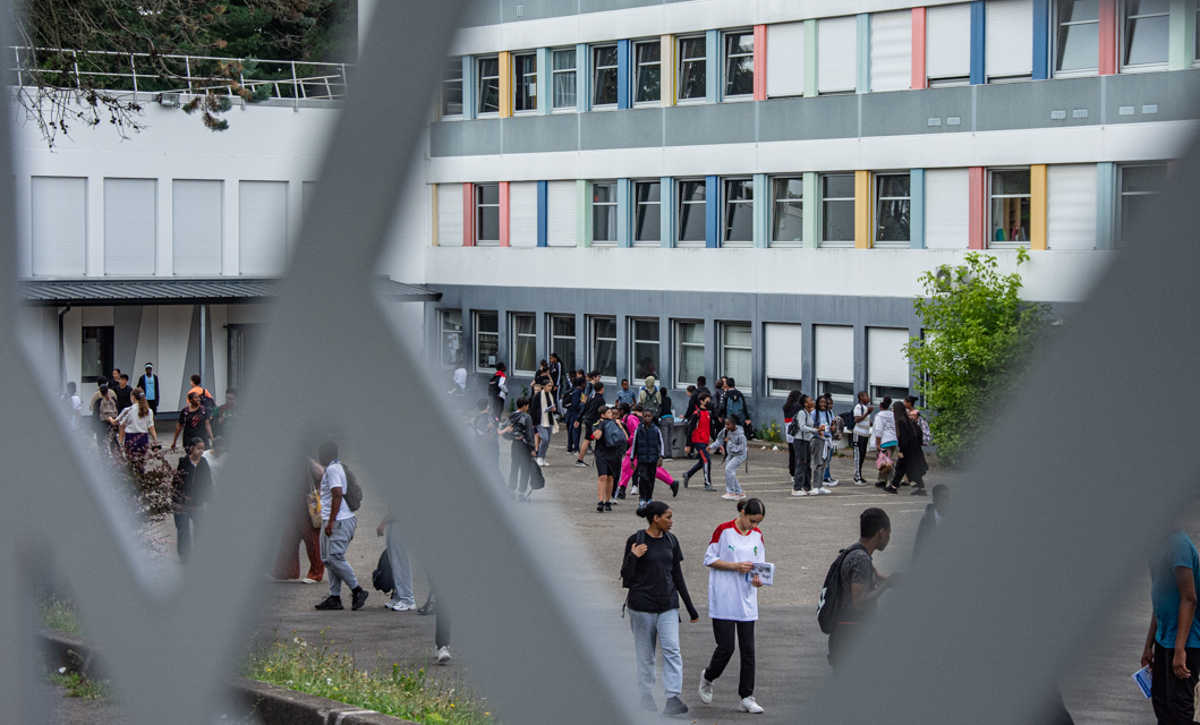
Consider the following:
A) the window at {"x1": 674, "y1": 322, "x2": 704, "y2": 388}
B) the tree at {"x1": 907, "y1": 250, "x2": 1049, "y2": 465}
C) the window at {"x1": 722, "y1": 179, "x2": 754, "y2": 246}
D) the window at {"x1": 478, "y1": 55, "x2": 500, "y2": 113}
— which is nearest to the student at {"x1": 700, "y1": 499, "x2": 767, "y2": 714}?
the window at {"x1": 674, "y1": 322, "x2": 704, "y2": 388}

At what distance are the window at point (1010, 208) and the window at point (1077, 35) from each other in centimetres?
12

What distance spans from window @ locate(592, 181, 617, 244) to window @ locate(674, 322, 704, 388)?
210 cm

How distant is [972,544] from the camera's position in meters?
0.60

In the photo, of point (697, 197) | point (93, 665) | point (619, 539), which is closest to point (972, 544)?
point (619, 539)

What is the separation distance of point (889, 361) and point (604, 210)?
40.1 inches

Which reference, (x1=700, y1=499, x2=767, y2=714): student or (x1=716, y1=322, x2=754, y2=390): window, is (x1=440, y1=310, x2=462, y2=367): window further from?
(x1=700, y1=499, x2=767, y2=714): student

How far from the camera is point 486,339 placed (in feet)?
2.68

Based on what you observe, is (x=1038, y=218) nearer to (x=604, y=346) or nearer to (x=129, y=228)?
(x=604, y=346)

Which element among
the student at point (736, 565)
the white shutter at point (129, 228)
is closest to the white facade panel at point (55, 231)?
the white shutter at point (129, 228)

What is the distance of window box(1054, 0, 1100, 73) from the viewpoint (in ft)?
1.95

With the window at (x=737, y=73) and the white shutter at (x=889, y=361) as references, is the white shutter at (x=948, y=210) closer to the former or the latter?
the white shutter at (x=889, y=361)

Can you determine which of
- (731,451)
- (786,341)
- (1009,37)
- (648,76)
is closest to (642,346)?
(648,76)

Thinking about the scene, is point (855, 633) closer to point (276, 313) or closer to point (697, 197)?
point (276, 313)

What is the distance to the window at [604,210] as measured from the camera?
1.61 m
